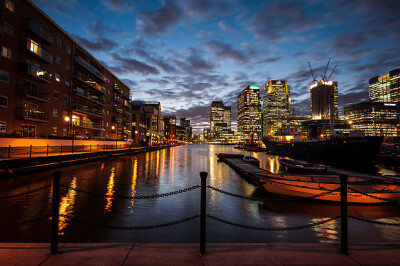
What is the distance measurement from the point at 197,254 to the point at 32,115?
131 ft

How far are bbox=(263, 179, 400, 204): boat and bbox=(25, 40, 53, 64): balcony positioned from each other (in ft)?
130

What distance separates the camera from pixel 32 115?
3484 centimetres

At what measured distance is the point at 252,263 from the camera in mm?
4805

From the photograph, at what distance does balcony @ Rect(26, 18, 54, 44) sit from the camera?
34.3 meters

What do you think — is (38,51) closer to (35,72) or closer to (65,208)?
(35,72)

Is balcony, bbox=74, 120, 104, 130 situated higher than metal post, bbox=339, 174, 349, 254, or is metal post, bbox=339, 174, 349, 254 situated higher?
balcony, bbox=74, 120, 104, 130

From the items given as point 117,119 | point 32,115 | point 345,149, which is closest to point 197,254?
point 32,115

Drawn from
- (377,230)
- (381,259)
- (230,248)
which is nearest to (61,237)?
(230,248)

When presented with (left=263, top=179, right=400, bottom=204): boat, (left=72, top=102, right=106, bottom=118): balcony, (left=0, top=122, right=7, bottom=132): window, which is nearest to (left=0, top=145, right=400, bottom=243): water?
(left=263, top=179, right=400, bottom=204): boat

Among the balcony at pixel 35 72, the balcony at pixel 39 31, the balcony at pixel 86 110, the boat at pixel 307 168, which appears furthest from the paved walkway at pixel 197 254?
the balcony at pixel 86 110

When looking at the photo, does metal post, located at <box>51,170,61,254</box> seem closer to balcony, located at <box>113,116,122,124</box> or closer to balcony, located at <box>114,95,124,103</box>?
balcony, located at <box>113,116,122,124</box>

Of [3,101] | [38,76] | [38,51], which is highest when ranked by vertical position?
[38,51]

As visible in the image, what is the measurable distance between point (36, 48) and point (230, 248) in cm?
4394

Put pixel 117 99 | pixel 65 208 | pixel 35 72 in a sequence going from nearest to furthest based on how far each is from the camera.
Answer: pixel 65 208 < pixel 35 72 < pixel 117 99
